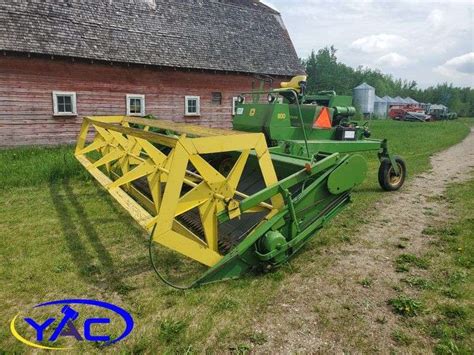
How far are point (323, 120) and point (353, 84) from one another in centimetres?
6118

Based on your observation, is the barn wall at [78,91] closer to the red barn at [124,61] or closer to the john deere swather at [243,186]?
the red barn at [124,61]

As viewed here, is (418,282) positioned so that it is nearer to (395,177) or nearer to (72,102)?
(395,177)

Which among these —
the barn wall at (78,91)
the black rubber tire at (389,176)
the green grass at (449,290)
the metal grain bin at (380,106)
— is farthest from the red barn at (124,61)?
the metal grain bin at (380,106)

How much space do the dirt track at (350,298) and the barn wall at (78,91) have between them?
12230 millimetres

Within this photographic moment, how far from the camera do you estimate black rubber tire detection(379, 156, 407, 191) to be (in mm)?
7500

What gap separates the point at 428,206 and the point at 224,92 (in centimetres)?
1275

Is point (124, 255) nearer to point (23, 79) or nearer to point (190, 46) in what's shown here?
point (23, 79)

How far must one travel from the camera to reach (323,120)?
636 cm

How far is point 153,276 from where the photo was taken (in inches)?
159

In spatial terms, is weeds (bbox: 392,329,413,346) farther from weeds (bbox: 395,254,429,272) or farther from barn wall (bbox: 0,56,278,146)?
barn wall (bbox: 0,56,278,146)

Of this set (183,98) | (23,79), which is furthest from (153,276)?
(183,98)

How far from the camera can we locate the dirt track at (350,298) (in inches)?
119

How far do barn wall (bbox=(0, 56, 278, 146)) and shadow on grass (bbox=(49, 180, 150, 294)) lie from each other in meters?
7.78

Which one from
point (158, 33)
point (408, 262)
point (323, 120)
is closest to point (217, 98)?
point (158, 33)
